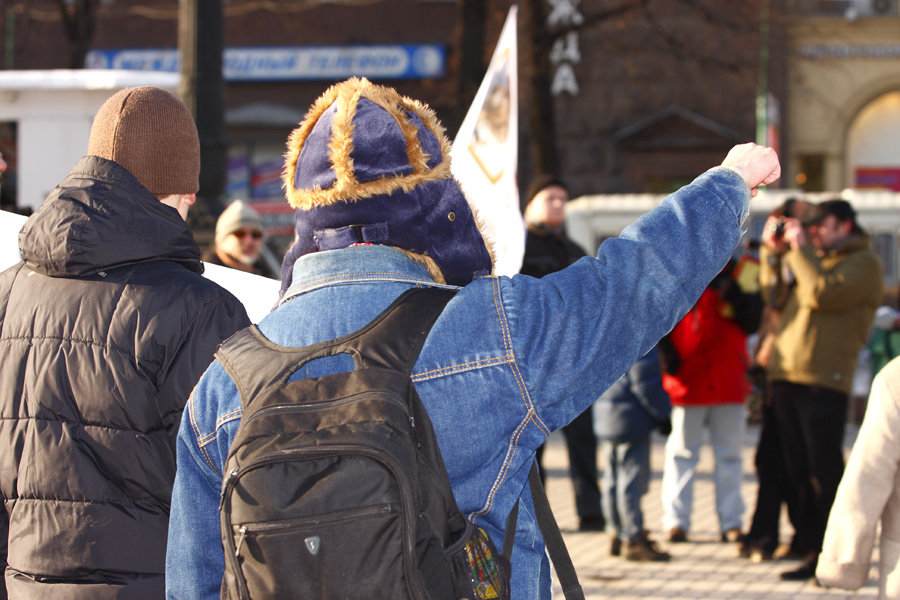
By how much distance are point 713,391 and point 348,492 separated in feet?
16.8

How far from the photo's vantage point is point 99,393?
2270mm

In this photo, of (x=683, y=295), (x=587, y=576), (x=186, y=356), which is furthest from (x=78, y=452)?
(x=587, y=576)

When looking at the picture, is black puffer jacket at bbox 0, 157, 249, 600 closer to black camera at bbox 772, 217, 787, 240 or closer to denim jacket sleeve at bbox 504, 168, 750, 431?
denim jacket sleeve at bbox 504, 168, 750, 431

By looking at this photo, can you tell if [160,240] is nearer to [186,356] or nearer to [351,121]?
[186,356]

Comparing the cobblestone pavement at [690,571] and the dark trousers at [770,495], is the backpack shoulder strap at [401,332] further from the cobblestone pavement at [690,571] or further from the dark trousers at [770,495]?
the dark trousers at [770,495]

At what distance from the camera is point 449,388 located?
1752mm

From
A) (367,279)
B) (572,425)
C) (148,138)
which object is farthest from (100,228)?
(572,425)

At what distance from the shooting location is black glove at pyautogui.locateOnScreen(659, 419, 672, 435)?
6.25 metres

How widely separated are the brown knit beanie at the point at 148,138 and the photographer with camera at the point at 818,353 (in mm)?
4095

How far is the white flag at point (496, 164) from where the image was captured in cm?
488

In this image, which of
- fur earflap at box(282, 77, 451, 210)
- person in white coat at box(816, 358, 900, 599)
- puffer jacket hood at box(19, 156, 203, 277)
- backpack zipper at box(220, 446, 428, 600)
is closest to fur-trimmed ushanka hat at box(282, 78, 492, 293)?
fur earflap at box(282, 77, 451, 210)

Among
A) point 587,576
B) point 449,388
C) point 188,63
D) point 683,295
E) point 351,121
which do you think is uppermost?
point 188,63

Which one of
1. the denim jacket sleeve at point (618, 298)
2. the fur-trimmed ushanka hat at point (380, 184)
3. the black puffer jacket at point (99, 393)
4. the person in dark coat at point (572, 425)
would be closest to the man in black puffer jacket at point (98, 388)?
the black puffer jacket at point (99, 393)

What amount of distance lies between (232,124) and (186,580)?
19851 mm
